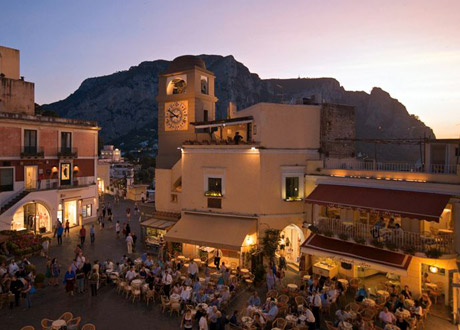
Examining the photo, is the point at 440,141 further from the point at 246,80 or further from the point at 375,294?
the point at 246,80

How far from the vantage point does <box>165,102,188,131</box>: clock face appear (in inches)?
1004

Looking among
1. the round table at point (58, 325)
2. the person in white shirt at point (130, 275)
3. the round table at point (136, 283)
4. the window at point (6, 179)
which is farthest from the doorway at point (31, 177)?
the round table at point (58, 325)

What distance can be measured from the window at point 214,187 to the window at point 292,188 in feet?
14.8

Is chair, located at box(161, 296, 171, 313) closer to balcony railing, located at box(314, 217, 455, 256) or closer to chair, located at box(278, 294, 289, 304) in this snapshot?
chair, located at box(278, 294, 289, 304)

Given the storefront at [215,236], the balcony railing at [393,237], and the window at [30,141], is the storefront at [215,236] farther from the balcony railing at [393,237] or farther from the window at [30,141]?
the window at [30,141]

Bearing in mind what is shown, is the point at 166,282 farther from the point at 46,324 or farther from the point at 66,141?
the point at 66,141

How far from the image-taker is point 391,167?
17250mm

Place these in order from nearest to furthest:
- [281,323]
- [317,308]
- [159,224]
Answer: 1. [281,323]
2. [317,308]
3. [159,224]

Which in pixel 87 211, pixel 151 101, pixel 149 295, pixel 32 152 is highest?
pixel 151 101

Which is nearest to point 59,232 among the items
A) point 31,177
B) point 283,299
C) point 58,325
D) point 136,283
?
point 31,177

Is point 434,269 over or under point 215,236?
under

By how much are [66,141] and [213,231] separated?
19628 millimetres

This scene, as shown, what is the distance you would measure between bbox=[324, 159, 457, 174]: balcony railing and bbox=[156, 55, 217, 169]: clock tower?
11200 millimetres

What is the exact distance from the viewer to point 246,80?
17950 cm
